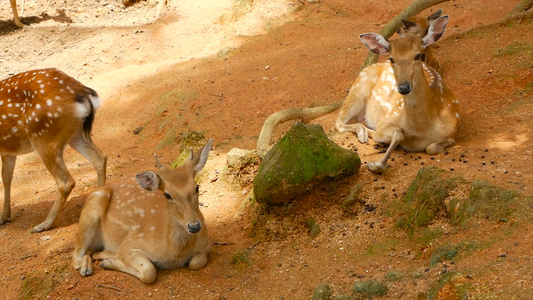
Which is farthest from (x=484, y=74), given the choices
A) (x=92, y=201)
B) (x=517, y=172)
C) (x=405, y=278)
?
(x=92, y=201)

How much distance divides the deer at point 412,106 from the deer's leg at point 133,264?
2298mm

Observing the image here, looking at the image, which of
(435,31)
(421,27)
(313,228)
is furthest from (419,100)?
(313,228)

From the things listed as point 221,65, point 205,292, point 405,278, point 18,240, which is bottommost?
point 221,65

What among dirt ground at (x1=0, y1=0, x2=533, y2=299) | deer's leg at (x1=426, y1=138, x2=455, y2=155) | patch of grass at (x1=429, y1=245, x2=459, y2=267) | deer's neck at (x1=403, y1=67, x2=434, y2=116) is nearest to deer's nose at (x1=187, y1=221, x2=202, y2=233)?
dirt ground at (x1=0, y1=0, x2=533, y2=299)

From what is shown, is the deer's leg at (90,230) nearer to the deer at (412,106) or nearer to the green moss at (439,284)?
the deer at (412,106)

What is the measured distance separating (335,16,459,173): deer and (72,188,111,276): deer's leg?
2.75 meters

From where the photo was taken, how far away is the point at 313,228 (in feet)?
17.9

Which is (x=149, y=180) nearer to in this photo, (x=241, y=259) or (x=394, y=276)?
(x=241, y=259)

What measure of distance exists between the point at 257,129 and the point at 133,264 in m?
3.74

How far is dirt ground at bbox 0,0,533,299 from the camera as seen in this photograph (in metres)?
4.73

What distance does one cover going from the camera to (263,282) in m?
5.04

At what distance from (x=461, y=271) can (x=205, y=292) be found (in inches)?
87.7

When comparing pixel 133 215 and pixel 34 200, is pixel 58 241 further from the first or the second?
pixel 34 200

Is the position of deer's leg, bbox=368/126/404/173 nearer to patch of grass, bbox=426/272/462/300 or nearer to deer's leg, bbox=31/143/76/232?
patch of grass, bbox=426/272/462/300
